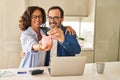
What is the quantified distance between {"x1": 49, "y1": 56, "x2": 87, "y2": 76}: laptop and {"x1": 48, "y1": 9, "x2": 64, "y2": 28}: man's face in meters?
0.69

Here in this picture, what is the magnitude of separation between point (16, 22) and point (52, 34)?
768 millimetres

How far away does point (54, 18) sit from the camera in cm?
234

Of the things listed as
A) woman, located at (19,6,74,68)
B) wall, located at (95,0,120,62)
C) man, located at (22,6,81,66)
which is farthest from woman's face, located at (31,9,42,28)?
wall, located at (95,0,120,62)

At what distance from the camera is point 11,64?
112 inches

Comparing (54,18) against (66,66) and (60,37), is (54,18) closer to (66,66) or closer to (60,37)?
(60,37)

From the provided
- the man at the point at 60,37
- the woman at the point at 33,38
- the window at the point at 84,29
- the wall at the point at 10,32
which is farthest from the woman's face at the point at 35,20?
the window at the point at 84,29

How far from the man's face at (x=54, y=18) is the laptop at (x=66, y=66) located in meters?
0.69

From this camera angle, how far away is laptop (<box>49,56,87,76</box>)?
1731mm

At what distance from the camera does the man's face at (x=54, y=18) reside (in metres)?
2.33

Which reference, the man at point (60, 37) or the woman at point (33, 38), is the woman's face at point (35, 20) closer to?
the woman at point (33, 38)

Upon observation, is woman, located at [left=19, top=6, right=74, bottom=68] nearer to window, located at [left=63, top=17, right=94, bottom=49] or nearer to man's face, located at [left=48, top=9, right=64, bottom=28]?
man's face, located at [left=48, top=9, right=64, bottom=28]

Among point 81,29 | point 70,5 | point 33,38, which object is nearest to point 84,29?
point 81,29

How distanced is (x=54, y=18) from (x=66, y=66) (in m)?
0.79

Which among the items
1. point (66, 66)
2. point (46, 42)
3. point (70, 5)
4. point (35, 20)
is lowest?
point (66, 66)
